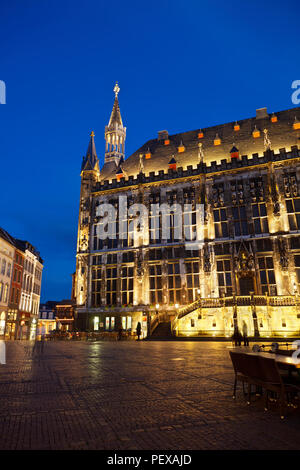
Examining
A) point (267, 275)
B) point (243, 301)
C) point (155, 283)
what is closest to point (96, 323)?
point (155, 283)

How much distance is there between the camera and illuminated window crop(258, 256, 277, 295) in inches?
1168

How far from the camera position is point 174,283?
33.4 meters

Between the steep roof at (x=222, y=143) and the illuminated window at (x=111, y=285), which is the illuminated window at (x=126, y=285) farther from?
the steep roof at (x=222, y=143)

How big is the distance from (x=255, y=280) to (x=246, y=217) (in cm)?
657

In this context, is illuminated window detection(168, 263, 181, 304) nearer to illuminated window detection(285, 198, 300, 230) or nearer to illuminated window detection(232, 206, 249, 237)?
illuminated window detection(232, 206, 249, 237)

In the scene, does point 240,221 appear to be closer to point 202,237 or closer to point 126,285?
point 202,237

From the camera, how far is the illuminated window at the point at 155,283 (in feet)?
111

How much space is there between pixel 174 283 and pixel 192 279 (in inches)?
80.7

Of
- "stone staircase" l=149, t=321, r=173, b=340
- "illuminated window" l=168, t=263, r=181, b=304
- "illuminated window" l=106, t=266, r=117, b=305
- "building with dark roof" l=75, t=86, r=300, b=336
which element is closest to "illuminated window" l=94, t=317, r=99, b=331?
"building with dark roof" l=75, t=86, r=300, b=336

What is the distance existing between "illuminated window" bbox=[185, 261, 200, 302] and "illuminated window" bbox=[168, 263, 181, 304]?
41.0 inches

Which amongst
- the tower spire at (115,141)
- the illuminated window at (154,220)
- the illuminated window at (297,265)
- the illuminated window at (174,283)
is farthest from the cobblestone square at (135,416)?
the tower spire at (115,141)

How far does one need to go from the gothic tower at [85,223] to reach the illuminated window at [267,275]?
19.7 meters

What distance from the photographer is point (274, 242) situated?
99.6 ft

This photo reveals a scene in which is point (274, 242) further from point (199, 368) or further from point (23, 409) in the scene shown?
point (23, 409)
